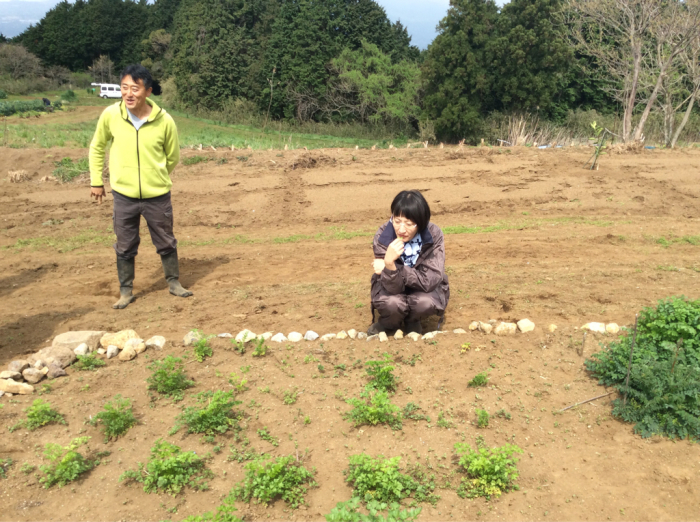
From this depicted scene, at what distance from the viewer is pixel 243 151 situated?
13289 mm

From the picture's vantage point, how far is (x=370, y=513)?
2.91m

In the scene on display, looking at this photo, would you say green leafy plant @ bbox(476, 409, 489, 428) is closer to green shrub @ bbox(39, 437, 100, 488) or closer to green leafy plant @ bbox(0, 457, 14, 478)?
green shrub @ bbox(39, 437, 100, 488)

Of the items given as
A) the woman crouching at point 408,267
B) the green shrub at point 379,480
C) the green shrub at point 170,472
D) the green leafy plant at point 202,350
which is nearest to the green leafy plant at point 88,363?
the green leafy plant at point 202,350

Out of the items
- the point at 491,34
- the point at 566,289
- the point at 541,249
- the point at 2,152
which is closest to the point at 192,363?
the point at 566,289

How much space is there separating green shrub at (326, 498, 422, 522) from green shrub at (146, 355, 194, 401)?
5.47 feet

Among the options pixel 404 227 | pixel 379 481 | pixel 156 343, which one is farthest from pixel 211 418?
pixel 404 227

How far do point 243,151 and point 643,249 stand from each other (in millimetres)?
9189

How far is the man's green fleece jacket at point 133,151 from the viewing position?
5555 millimetres

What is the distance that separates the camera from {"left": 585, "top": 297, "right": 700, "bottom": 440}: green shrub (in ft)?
11.4

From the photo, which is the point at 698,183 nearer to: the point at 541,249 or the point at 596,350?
the point at 541,249

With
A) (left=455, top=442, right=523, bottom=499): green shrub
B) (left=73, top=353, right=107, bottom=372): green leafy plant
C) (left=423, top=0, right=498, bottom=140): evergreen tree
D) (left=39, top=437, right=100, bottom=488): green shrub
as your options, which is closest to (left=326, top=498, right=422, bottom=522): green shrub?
(left=455, top=442, right=523, bottom=499): green shrub

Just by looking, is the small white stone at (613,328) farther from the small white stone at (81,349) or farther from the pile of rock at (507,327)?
the small white stone at (81,349)

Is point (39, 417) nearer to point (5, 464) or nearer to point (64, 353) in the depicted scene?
point (5, 464)

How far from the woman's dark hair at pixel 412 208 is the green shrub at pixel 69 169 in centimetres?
1000
